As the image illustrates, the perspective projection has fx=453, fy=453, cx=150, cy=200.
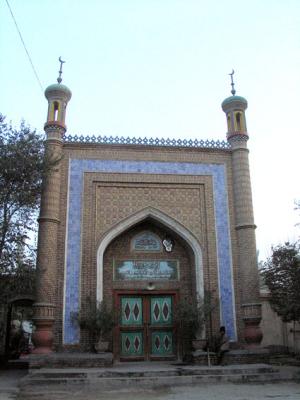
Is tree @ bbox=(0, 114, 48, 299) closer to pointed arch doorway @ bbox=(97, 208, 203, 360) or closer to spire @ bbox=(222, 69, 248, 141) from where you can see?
pointed arch doorway @ bbox=(97, 208, 203, 360)

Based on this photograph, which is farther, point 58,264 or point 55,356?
point 58,264

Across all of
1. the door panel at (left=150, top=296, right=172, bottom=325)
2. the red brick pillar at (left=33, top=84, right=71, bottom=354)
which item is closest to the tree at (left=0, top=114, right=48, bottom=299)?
the red brick pillar at (left=33, top=84, right=71, bottom=354)

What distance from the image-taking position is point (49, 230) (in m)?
12.2

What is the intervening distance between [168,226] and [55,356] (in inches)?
182

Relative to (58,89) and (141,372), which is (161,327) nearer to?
(141,372)

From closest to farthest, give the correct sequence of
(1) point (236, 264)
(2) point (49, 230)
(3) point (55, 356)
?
1. (3) point (55, 356)
2. (2) point (49, 230)
3. (1) point (236, 264)

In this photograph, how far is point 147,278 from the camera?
12977mm

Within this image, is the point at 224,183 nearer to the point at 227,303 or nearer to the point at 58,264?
the point at 227,303

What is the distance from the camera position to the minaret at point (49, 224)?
1145 centimetres

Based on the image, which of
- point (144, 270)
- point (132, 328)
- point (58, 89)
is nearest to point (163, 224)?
point (144, 270)

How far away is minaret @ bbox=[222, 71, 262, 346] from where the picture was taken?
12.3 metres

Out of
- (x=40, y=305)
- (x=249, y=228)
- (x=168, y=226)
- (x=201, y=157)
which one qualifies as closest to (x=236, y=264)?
(x=249, y=228)

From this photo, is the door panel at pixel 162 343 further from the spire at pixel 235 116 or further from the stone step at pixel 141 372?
the spire at pixel 235 116

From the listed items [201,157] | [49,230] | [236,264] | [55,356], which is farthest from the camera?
[201,157]
